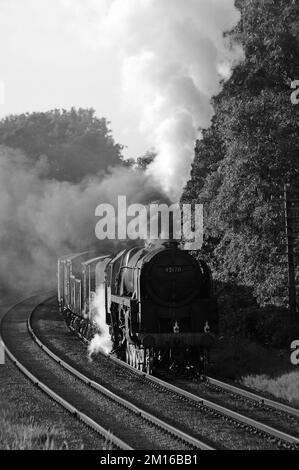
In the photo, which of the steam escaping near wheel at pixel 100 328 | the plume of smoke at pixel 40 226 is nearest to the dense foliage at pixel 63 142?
the plume of smoke at pixel 40 226

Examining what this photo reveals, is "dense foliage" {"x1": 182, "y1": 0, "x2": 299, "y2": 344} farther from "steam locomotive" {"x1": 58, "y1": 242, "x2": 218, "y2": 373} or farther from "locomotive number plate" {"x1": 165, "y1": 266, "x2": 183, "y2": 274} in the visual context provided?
"locomotive number plate" {"x1": 165, "y1": 266, "x2": 183, "y2": 274}

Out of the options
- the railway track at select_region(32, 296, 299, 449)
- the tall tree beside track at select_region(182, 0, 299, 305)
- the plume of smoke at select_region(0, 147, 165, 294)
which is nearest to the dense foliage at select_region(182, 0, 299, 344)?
the tall tree beside track at select_region(182, 0, 299, 305)

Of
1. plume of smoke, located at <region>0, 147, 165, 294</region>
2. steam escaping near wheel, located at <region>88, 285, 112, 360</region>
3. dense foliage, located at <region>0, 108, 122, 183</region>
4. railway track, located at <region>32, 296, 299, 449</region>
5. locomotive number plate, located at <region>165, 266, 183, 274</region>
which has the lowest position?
railway track, located at <region>32, 296, 299, 449</region>

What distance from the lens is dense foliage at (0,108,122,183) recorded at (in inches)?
3223

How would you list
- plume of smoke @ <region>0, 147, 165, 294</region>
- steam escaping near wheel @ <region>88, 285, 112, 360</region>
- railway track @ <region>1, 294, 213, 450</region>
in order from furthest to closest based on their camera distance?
plume of smoke @ <region>0, 147, 165, 294</region>, steam escaping near wheel @ <region>88, 285, 112, 360</region>, railway track @ <region>1, 294, 213, 450</region>

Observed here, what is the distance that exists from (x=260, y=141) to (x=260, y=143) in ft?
0.33

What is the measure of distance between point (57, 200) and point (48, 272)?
7308mm

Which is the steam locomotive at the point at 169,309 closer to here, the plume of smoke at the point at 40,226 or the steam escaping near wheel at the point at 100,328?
the steam escaping near wheel at the point at 100,328

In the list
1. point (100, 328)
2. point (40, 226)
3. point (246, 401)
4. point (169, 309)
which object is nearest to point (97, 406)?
point (246, 401)

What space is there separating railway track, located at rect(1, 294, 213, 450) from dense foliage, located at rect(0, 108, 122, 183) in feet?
191

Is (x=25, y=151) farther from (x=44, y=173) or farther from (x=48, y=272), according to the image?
(x=48, y=272)

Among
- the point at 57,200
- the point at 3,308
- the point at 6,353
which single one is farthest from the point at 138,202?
the point at 6,353

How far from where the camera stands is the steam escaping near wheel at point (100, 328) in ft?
73.9

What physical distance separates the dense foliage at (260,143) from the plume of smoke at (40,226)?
32.9 meters
